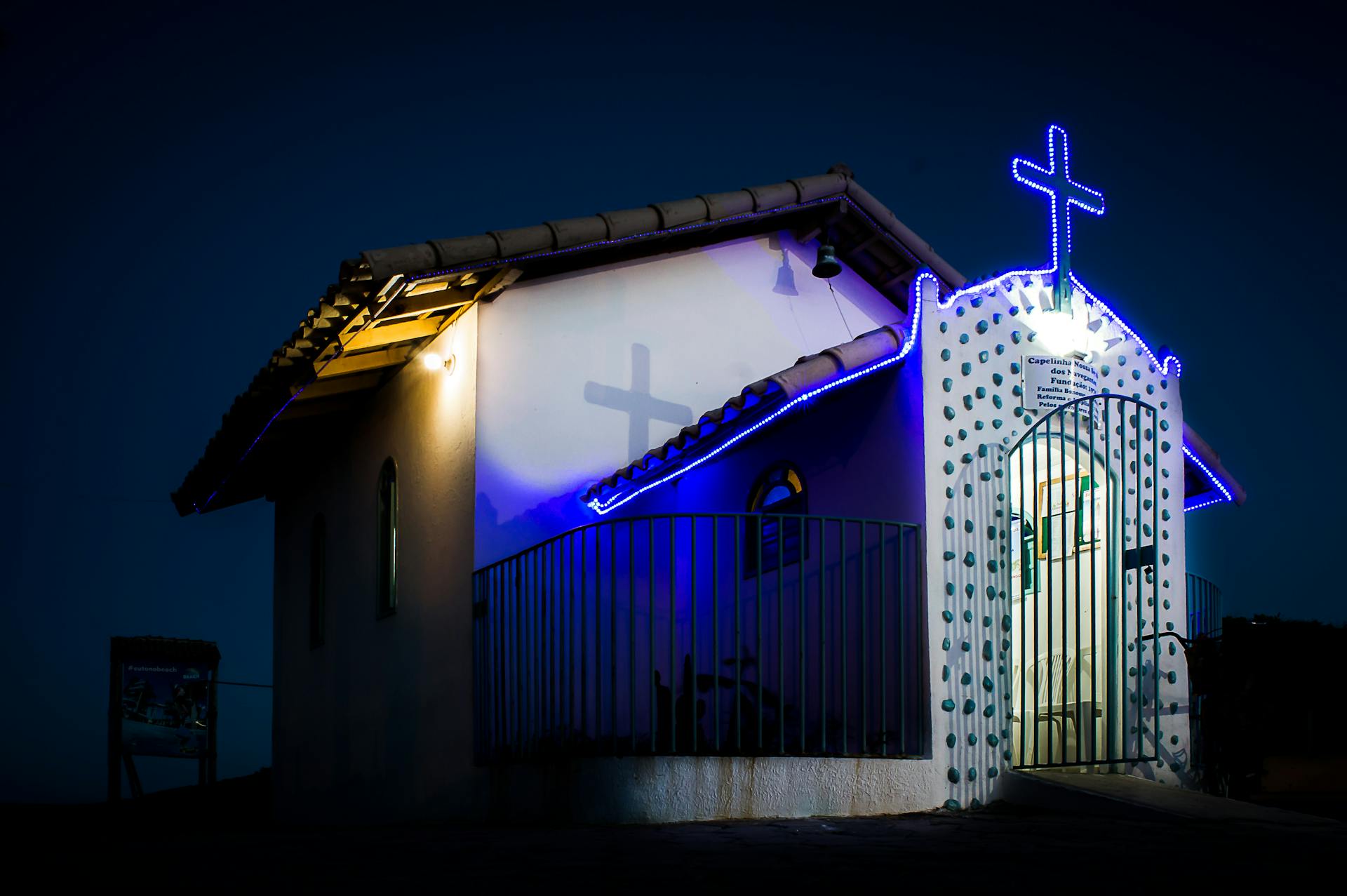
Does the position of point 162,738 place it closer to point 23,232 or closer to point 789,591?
point 789,591

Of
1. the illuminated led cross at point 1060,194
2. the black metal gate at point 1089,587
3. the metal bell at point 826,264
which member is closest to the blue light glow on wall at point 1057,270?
the illuminated led cross at point 1060,194

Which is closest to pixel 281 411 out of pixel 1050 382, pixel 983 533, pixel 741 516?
pixel 741 516

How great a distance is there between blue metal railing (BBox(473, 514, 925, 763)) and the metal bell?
2.74m

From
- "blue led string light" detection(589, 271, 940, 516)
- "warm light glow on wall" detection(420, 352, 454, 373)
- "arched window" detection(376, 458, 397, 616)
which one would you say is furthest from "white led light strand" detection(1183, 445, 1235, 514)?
"arched window" detection(376, 458, 397, 616)

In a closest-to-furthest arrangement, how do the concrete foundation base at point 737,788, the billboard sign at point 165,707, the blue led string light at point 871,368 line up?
1. the concrete foundation base at point 737,788
2. the blue led string light at point 871,368
3. the billboard sign at point 165,707

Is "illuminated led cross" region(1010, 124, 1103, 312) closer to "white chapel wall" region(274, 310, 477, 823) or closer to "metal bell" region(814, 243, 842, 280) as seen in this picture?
"metal bell" region(814, 243, 842, 280)

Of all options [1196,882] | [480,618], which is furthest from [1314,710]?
[1196,882]

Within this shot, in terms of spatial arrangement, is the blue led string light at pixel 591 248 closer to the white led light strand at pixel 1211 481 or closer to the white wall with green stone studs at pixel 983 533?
the white wall with green stone studs at pixel 983 533

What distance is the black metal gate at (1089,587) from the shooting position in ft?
32.4

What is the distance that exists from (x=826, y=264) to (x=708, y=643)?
13.1 feet

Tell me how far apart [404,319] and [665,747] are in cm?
423

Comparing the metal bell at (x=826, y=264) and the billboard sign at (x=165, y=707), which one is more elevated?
the metal bell at (x=826, y=264)

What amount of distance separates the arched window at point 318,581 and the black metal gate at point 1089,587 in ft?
25.2

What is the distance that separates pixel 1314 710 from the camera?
13.0m
